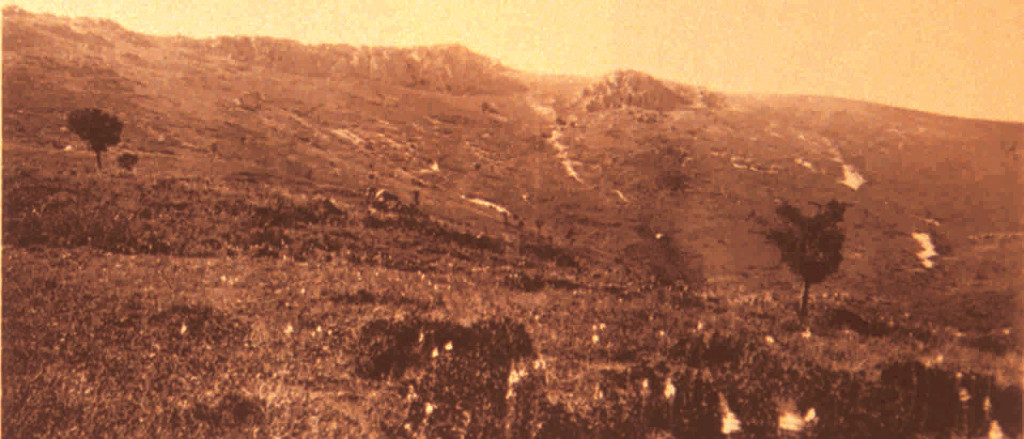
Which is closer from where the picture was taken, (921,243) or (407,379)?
(407,379)

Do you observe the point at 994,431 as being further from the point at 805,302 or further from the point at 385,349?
the point at 385,349

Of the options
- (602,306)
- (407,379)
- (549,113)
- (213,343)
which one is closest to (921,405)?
(602,306)

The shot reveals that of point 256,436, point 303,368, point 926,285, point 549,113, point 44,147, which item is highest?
point 549,113

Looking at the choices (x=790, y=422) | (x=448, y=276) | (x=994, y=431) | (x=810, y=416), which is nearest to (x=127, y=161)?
(x=448, y=276)

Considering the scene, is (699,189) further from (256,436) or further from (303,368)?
(256,436)

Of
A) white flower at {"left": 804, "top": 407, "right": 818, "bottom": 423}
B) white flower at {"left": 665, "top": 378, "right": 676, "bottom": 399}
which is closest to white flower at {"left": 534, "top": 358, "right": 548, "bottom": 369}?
white flower at {"left": 665, "top": 378, "right": 676, "bottom": 399}

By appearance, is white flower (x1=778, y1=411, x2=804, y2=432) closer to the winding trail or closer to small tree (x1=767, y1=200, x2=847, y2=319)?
small tree (x1=767, y1=200, x2=847, y2=319)

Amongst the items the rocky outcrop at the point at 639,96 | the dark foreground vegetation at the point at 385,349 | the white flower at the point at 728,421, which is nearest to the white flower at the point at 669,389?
the dark foreground vegetation at the point at 385,349
